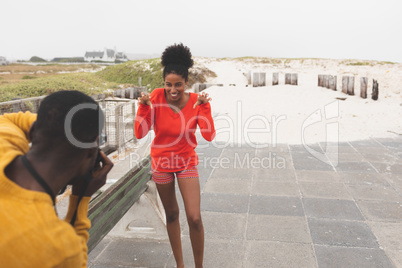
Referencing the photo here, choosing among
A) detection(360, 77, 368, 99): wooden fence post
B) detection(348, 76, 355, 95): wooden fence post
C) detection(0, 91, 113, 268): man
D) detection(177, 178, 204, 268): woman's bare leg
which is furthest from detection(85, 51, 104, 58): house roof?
detection(0, 91, 113, 268): man

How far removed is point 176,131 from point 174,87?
38cm

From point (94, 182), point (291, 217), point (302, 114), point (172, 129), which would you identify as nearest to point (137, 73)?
point (302, 114)

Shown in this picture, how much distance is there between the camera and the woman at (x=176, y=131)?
9.91ft

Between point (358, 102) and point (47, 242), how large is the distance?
1594 cm

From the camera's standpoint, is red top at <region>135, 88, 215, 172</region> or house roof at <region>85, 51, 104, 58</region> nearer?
red top at <region>135, 88, 215, 172</region>

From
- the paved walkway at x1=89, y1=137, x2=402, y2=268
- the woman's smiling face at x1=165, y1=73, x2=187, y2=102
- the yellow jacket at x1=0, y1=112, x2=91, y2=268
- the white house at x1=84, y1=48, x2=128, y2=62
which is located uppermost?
the white house at x1=84, y1=48, x2=128, y2=62

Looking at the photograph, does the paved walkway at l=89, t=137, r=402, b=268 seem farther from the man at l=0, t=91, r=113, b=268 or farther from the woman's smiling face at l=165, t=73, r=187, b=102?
the man at l=0, t=91, r=113, b=268

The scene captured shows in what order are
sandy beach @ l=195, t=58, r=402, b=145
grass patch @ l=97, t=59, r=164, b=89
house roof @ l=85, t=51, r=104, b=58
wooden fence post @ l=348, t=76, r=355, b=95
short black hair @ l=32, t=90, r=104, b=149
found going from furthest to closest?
house roof @ l=85, t=51, r=104, b=58 → grass patch @ l=97, t=59, r=164, b=89 → wooden fence post @ l=348, t=76, r=355, b=95 → sandy beach @ l=195, t=58, r=402, b=145 → short black hair @ l=32, t=90, r=104, b=149

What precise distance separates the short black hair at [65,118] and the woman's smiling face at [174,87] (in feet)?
5.41

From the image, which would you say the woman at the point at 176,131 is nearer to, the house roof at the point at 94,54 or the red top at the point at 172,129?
the red top at the point at 172,129

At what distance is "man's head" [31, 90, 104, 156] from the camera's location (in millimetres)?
1300

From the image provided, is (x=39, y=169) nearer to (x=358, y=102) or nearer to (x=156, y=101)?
(x=156, y=101)

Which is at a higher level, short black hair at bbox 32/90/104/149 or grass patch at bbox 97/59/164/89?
grass patch at bbox 97/59/164/89

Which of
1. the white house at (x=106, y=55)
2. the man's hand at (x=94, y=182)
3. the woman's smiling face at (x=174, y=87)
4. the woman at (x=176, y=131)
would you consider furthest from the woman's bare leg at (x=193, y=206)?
the white house at (x=106, y=55)
